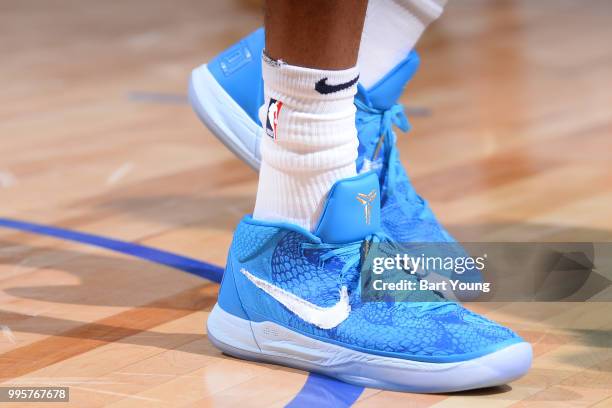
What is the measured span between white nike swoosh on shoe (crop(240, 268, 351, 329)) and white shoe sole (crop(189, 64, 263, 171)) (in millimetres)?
353

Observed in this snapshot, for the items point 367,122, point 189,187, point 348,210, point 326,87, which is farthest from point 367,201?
point 189,187

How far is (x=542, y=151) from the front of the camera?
2033mm

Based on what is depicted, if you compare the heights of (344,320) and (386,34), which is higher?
(386,34)

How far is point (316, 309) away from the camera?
1.06 m

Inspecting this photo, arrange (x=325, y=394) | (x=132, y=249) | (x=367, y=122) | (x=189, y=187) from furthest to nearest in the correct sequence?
(x=189, y=187) → (x=132, y=249) → (x=367, y=122) → (x=325, y=394)

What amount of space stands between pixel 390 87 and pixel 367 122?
6 cm

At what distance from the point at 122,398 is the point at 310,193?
0.27 metres

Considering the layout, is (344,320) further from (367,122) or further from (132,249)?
(132,249)

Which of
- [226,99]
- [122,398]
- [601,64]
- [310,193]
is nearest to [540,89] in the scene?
[601,64]

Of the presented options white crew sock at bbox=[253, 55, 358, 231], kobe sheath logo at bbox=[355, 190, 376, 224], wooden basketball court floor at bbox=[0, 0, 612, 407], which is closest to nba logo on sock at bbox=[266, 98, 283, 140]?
white crew sock at bbox=[253, 55, 358, 231]

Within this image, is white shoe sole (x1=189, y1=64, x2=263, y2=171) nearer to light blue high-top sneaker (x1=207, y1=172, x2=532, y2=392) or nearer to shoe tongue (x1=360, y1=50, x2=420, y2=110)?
shoe tongue (x1=360, y1=50, x2=420, y2=110)

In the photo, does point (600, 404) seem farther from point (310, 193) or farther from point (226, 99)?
point (226, 99)

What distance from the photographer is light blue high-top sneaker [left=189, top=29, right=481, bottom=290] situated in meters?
1.33

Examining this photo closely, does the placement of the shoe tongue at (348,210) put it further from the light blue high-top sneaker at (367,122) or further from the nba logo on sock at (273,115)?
the light blue high-top sneaker at (367,122)
